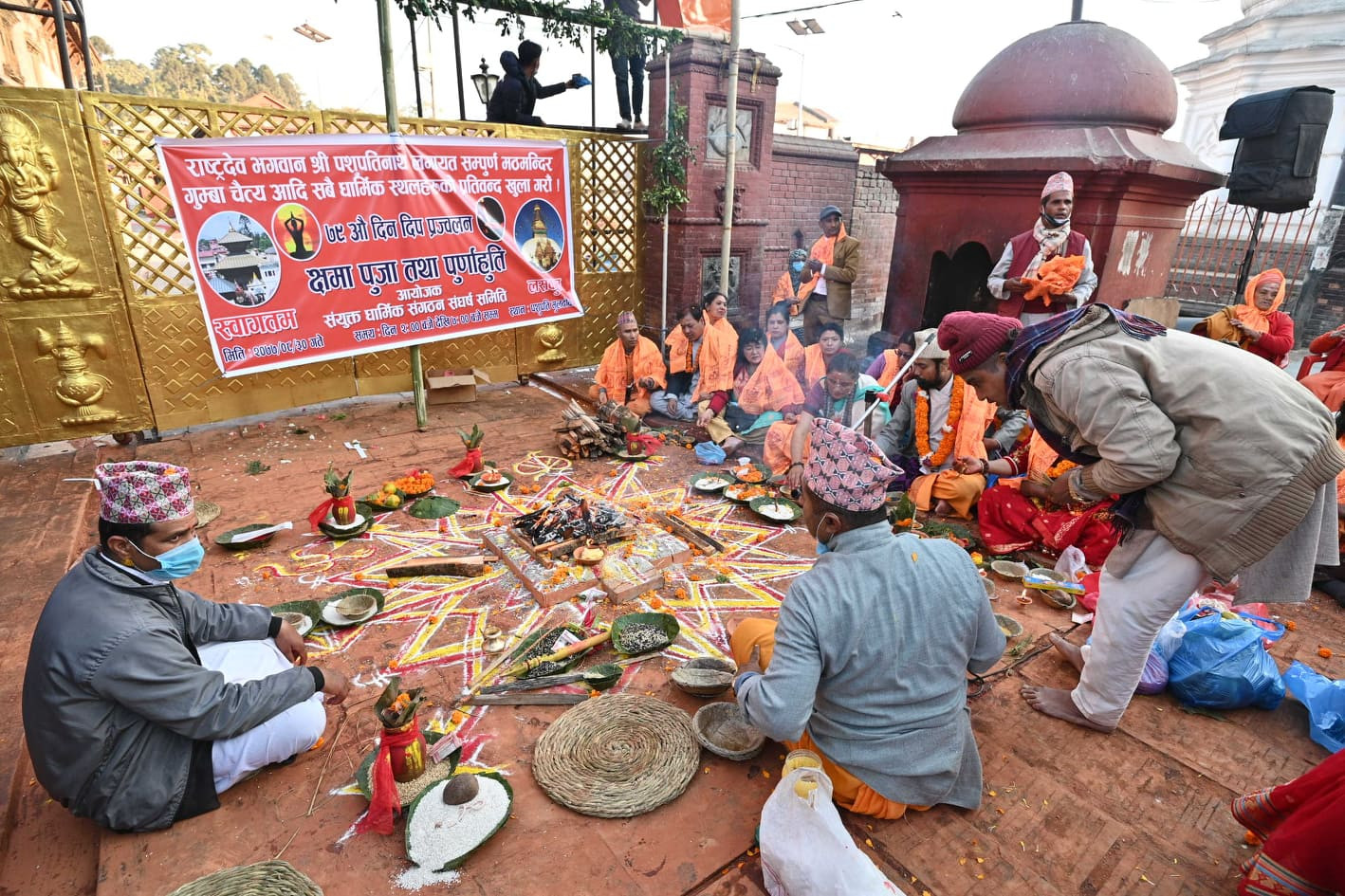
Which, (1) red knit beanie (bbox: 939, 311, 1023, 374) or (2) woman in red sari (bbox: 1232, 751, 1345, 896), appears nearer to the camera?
(2) woman in red sari (bbox: 1232, 751, 1345, 896)

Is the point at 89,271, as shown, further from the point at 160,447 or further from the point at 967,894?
the point at 967,894

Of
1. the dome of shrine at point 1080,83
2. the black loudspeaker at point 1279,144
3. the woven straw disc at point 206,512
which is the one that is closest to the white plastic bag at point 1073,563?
the dome of shrine at point 1080,83

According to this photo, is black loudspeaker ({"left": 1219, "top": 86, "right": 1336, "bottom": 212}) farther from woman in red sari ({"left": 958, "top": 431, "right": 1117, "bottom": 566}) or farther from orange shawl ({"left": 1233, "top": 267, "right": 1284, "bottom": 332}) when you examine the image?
woman in red sari ({"left": 958, "top": 431, "right": 1117, "bottom": 566})

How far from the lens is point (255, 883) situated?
2.05 metres

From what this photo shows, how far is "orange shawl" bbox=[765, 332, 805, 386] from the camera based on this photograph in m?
6.31

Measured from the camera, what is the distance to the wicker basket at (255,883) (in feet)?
6.64

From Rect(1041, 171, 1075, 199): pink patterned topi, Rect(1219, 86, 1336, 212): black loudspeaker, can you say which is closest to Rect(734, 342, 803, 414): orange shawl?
Rect(1041, 171, 1075, 199): pink patterned topi

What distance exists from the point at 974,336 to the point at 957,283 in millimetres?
5594

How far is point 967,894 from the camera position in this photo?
2139 mm

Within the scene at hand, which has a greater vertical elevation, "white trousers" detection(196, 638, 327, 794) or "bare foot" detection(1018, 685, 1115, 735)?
"white trousers" detection(196, 638, 327, 794)

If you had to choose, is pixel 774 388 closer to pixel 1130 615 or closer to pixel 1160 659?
pixel 1160 659

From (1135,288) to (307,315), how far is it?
7.66 metres

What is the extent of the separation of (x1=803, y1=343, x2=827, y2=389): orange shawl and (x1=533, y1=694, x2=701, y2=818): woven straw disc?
4054 mm

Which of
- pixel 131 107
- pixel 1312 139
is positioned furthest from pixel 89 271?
pixel 1312 139
